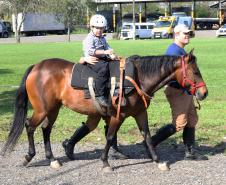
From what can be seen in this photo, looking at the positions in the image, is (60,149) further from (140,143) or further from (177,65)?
(177,65)

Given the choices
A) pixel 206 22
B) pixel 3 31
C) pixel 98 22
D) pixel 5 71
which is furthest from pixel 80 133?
pixel 206 22

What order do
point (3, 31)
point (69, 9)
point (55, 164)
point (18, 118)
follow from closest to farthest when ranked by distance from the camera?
point (55, 164) < point (18, 118) < point (69, 9) < point (3, 31)

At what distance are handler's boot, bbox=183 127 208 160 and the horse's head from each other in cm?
102

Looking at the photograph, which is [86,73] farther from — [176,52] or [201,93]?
[201,93]

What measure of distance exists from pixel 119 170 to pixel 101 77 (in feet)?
4.43

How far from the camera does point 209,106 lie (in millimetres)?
12914

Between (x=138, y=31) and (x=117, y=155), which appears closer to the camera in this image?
(x=117, y=155)

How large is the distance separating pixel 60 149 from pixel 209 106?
5362mm

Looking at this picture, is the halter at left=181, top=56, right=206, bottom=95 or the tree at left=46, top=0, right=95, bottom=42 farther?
the tree at left=46, top=0, right=95, bottom=42

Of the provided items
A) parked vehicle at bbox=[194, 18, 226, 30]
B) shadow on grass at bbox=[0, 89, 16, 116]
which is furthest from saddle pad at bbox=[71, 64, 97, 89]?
parked vehicle at bbox=[194, 18, 226, 30]

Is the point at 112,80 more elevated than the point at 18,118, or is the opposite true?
the point at 112,80

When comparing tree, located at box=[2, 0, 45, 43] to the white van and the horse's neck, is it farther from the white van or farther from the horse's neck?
the horse's neck

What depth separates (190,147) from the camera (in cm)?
793

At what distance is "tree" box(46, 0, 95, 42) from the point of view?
64438 mm
